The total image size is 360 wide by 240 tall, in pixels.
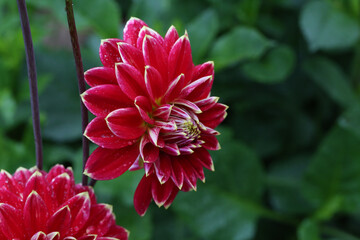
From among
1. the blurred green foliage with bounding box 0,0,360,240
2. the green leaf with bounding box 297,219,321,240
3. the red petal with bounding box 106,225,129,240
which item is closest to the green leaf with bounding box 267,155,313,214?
the blurred green foliage with bounding box 0,0,360,240

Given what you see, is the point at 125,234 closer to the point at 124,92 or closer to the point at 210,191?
the point at 124,92

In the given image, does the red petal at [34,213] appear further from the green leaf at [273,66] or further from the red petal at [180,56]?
the green leaf at [273,66]

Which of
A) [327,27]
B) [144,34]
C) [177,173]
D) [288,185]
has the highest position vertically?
[144,34]

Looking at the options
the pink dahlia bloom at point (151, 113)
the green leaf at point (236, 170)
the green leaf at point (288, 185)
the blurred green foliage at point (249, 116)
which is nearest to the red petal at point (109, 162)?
the pink dahlia bloom at point (151, 113)

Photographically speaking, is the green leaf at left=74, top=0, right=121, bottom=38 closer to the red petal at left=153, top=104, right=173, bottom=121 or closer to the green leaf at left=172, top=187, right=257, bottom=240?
the green leaf at left=172, top=187, right=257, bottom=240

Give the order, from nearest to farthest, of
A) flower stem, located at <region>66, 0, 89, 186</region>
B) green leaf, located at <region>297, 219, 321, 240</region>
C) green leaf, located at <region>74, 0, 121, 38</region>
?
flower stem, located at <region>66, 0, 89, 186</region>
green leaf, located at <region>297, 219, 321, 240</region>
green leaf, located at <region>74, 0, 121, 38</region>

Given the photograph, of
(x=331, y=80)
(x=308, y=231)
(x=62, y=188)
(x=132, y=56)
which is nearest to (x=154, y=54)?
(x=132, y=56)

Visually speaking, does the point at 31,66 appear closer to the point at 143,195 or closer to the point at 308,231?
the point at 143,195
